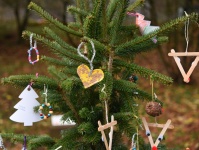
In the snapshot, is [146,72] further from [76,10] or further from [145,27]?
[76,10]

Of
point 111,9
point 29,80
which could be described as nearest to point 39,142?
point 29,80

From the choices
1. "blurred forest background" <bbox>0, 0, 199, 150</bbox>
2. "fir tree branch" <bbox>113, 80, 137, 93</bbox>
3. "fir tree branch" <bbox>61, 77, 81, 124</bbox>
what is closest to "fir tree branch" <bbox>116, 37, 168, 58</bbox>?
"fir tree branch" <bbox>113, 80, 137, 93</bbox>

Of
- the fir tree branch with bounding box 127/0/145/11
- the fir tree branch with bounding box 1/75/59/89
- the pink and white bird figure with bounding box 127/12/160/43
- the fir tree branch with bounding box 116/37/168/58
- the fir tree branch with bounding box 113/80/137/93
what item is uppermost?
the fir tree branch with bounding box 127/0/145/11

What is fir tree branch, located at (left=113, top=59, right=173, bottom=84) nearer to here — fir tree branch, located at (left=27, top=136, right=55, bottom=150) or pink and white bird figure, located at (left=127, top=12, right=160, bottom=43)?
pink and white bird figure, located at (left=127, top=12, right=160, bottom=43)

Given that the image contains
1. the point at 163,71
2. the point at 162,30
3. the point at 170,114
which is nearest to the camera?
the point at 162,30

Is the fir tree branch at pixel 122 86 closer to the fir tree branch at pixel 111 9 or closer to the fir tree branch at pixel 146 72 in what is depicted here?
the fir tree branch at pixel 146 72

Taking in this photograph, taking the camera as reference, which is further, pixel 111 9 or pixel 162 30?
pixel 111 9
